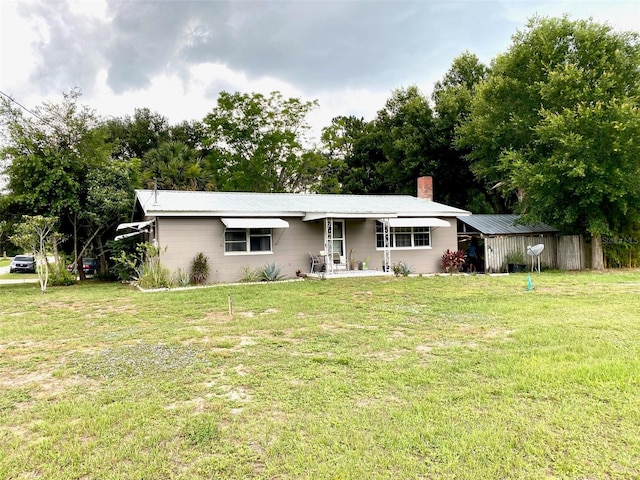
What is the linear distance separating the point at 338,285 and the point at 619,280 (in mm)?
9181

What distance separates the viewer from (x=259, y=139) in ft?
108

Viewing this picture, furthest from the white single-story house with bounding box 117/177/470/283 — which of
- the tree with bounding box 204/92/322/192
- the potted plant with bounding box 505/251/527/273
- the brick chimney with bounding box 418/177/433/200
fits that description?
the tree with bounding box 204/92/322/192

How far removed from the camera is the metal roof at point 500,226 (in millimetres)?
18500

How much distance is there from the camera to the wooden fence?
18344 millimetres

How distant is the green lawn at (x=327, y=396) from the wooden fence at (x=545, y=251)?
35.6 ft

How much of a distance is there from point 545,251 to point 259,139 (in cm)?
2315

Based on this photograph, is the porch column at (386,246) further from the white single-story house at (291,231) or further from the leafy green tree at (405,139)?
the leafy green tree at (405,139)

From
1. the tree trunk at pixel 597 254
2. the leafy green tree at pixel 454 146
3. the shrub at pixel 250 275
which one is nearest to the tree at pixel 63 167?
the shrub at pixel 250 275

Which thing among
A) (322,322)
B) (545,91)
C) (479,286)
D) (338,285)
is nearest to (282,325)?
(322,322)

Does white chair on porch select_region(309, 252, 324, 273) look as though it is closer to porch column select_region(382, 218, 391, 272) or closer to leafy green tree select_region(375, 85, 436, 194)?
porch column select_region(382, 218, 391, 272)

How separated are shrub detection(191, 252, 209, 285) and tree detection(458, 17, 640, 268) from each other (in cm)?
1376

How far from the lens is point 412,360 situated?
4.87 m

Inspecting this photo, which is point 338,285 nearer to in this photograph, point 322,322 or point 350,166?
point 322,322

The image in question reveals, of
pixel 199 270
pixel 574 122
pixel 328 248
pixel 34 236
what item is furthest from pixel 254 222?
pixel 574 122
